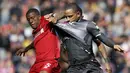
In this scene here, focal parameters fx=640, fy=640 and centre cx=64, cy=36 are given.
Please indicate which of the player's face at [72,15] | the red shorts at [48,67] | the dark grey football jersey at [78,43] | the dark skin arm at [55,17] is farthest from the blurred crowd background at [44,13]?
the player's face at [72,15]

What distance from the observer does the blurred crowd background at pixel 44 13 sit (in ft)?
57.1

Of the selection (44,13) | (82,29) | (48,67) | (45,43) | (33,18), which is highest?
(33,18)

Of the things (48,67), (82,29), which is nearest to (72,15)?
(82,29)

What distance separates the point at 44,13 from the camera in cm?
1866

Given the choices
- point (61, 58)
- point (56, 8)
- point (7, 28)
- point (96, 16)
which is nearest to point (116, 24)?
point (96, 16)

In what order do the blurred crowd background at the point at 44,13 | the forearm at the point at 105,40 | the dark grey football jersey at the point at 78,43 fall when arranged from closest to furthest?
the forearm at the point at 105,40
the dark grey football jersey at the point at 78,43
the blurred crowd background at the point at 44,13

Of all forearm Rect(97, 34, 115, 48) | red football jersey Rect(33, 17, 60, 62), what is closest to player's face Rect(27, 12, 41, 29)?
red football jersey Rect(33, 17, 60, 62)

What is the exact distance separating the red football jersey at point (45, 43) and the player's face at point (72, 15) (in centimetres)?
72

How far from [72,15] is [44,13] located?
24.4 ft

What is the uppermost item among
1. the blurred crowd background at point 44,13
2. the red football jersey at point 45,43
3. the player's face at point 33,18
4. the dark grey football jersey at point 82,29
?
the player's face at point 33,18

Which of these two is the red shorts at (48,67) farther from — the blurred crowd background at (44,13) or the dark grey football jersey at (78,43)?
the blurred crowd background at (44,13)

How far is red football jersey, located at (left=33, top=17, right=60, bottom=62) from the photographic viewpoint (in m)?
11.8

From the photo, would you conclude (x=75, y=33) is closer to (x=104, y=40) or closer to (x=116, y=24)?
(x=104, y=40)

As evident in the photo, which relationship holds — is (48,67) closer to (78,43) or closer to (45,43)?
(45,43)
